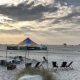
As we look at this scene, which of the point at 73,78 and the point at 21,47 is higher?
the point at 21,47

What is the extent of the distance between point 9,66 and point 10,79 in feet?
25.4

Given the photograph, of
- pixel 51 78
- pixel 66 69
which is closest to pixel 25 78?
pixel 51 78

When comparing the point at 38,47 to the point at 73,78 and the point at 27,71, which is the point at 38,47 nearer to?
the point at 73,78

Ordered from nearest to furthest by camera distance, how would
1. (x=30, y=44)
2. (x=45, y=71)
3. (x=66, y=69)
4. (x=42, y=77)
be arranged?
(x=42, y=77), (x=45, y=71), (x=30, y=44), (x=66, y=69)

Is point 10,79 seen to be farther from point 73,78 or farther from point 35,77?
point 35,77

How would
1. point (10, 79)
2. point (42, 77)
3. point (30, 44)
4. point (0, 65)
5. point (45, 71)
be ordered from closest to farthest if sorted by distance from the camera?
point (42, 77) → point (45, 71) → point (10, 79) → point (30, 44) → point (0, 65)

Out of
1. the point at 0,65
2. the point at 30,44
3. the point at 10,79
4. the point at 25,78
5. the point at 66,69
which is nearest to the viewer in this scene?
the point at 25,78

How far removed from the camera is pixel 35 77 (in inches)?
419

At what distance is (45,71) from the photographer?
12203 mm

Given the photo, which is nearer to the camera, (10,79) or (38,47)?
(10,79)

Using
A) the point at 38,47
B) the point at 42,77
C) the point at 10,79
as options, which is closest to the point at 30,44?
the point at 38,47

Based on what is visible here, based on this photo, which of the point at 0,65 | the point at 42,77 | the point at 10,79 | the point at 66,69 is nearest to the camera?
the point at 42,77

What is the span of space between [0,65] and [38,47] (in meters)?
11.2

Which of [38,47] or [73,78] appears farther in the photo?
[38,47]
